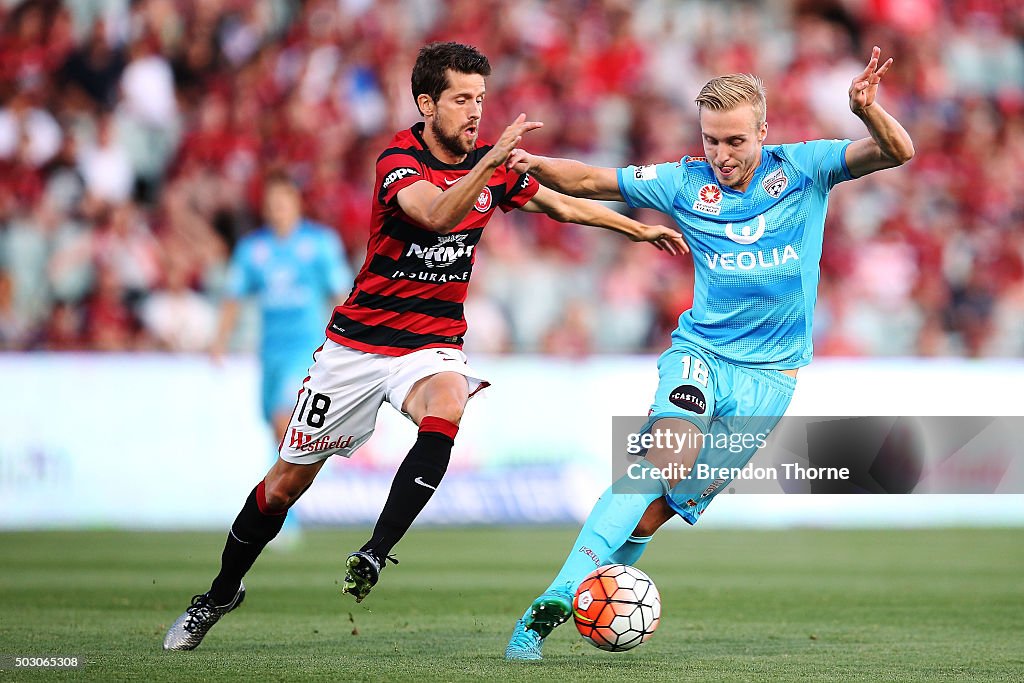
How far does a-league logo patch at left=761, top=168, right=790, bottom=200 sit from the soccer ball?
5.96 feet

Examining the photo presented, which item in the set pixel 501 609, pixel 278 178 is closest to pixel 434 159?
pixel 501 609

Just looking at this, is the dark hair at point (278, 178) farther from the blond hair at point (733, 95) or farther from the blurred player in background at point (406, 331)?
the blond hair at point (733, 95)

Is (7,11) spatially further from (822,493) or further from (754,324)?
(754,324)

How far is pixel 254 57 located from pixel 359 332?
11877 mm

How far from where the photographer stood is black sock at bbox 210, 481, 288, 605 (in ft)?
22.5

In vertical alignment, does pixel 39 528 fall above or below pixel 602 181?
below

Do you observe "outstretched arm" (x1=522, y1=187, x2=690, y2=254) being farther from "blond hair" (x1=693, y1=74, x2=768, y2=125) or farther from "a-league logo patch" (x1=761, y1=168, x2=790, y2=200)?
"blond hair" (x1=693, y1=74, x2=768, y2=125)

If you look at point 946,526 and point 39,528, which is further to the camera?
point 946,526

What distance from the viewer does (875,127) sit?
245 inches

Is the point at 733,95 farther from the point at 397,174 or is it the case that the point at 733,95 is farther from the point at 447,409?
the point at 447,409

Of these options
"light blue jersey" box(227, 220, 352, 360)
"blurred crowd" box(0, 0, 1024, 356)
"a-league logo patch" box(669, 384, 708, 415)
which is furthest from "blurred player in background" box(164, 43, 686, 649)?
"blurred crowd" box(0, 0, 1024, 356)

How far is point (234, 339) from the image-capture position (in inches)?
601

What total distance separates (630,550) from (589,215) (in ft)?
5.24

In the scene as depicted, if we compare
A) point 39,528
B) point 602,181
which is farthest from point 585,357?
point 602,181
